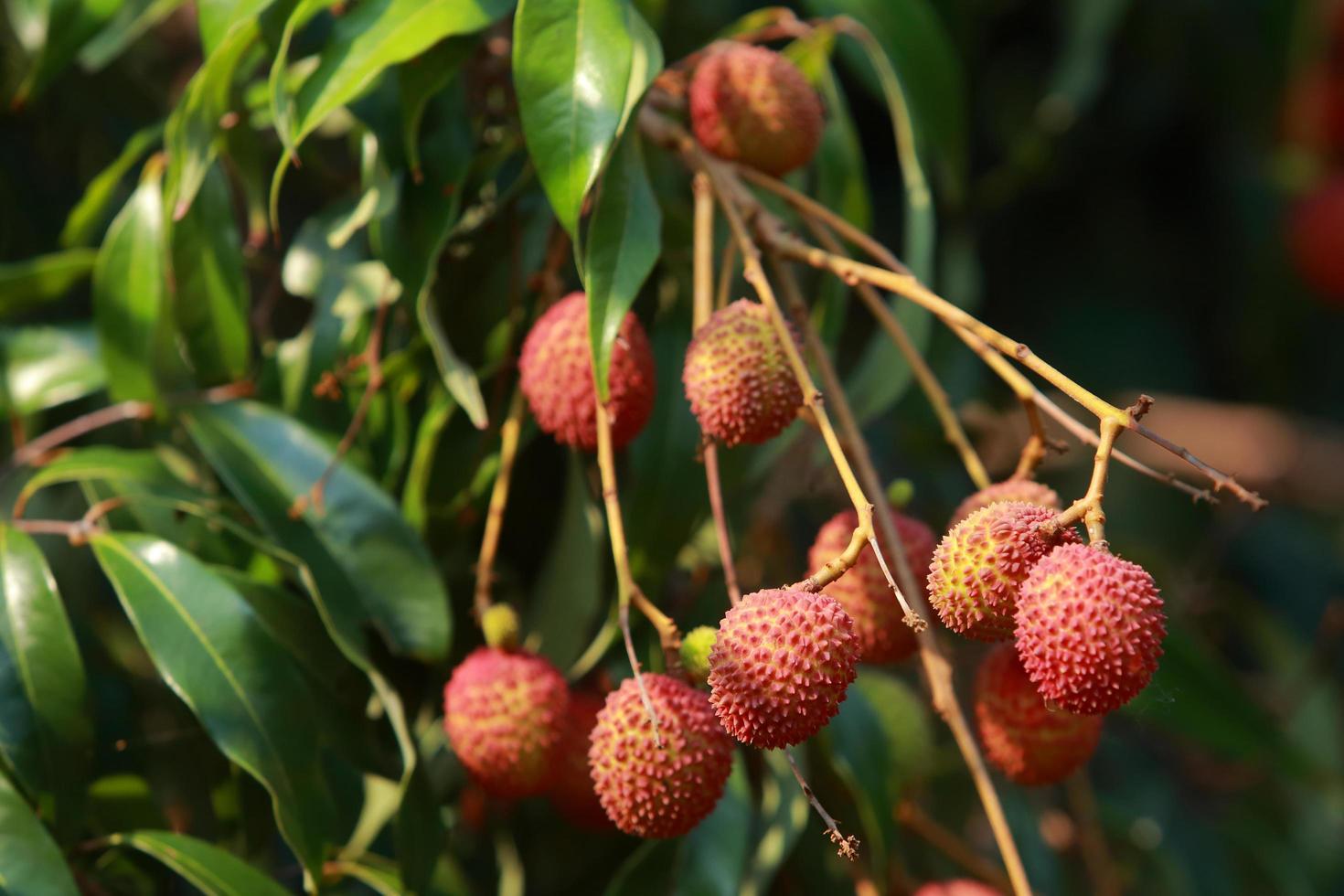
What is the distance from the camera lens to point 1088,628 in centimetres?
62

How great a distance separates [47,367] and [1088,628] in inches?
35.0

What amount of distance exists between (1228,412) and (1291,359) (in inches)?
4.9

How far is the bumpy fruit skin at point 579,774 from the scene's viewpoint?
37.0 inches

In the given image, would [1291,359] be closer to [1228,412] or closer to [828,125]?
[1228,412]

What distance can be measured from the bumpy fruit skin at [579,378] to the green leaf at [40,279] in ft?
1.62

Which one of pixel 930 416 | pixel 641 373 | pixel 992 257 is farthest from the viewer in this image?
pixel 992 257

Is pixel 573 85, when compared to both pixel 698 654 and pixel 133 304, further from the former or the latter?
pixel 133 304

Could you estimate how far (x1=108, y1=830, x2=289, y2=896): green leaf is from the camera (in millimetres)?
863

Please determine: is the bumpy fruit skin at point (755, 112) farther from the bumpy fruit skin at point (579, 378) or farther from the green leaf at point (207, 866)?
the green leaf at point (207, 866)

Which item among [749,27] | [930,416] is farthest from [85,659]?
[930,416]

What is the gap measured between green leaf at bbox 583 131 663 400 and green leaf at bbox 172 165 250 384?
374mm

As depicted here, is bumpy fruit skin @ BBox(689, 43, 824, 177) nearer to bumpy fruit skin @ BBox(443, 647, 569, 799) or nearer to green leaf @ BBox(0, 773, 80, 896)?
bumpy fruit skin @ BBox(443, 647, 569, 799)

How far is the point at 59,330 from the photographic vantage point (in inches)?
45.6

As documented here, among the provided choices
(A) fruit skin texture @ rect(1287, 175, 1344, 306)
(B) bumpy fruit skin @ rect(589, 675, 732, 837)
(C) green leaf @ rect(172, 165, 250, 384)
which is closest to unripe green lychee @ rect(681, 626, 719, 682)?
(B) bumpy fruit skin @ rect(589, 675, 732, 837)
